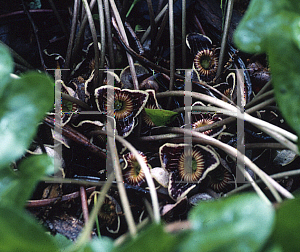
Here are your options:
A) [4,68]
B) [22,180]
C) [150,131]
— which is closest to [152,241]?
[22,180]

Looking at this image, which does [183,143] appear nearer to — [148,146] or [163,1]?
[148,146]

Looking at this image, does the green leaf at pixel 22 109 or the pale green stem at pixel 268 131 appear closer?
the green leaf at pixel 22 109

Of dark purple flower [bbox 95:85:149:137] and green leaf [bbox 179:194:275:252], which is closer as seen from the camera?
green leaf [bbox 179:194:275:252]

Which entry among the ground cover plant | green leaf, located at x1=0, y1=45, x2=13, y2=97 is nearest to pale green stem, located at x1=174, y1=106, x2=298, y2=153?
the ground cover plant

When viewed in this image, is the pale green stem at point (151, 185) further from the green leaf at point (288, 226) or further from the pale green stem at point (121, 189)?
the green leaf at point (288, 226)

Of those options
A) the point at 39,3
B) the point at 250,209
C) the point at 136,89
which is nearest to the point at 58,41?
the point at 39,3

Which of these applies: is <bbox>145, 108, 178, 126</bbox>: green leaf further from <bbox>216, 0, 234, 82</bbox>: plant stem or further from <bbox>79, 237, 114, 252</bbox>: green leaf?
<bbox>79, 237, 114, 252</bbox>: green leaf

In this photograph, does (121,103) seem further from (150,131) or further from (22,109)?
(22,109)

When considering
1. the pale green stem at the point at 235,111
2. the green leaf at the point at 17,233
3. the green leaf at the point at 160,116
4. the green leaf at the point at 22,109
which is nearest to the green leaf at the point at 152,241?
the green leaf at the point at 17,233
